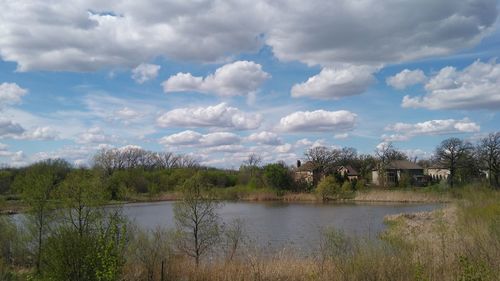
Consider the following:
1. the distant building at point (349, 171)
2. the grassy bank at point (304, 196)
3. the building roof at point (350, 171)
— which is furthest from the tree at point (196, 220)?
the building roof at point (350, 171)

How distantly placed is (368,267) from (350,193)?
59.0 metres

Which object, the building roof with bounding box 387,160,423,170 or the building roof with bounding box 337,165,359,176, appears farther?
the building roof with bounding box 387,160,423,170

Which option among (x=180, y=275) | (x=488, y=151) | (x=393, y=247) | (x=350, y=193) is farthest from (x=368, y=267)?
(x=488, y=151)

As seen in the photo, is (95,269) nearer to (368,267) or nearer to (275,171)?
(368,267)

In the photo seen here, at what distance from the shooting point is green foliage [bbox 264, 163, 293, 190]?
2965 inches

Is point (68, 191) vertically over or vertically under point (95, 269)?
over

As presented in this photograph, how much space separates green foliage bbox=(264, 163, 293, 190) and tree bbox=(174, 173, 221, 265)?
192 ft

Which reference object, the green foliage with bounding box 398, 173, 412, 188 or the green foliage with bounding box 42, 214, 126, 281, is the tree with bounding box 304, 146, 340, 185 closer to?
the green foliage with bounding box 398, 173, 412, 188

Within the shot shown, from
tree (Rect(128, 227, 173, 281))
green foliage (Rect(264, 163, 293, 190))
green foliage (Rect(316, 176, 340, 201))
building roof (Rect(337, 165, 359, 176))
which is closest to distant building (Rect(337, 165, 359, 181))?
building roof (Rect(337, 165, 359, 176))

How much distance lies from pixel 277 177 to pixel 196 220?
59.3 meters

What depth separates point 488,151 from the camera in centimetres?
7756

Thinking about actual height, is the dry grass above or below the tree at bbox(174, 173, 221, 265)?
below

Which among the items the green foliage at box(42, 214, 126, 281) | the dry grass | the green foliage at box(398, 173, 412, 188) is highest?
the green foliage at box(398, 173, 412, 188)

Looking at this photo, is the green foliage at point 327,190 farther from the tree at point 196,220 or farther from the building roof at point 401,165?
the tree at point 196,220
